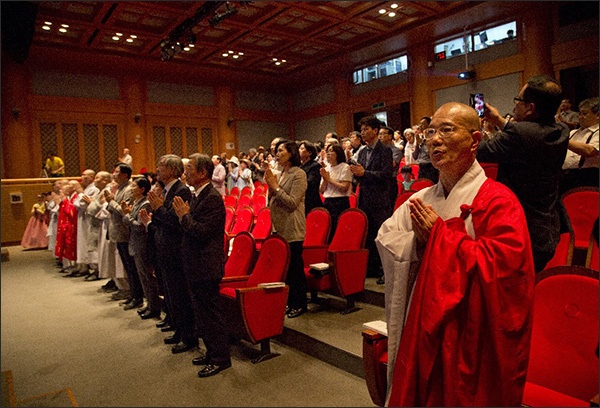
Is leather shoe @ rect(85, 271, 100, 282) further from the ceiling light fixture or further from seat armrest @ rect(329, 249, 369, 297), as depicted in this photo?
the ceiling light fixture

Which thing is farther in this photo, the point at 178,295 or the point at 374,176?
the point at 374,176

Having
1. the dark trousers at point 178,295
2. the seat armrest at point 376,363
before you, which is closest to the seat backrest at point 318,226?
the dark trousers at point 178,295

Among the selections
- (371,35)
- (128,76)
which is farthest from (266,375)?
(128,76)

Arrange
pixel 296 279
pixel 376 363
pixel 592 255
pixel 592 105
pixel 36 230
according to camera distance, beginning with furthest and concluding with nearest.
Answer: pixel 36 230, pixel 296 279, pixel 592 105, pixel 592 255, pixel 376 363

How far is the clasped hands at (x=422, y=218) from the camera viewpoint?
55.4 inches

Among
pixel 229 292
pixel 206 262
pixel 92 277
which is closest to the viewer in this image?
pixel 206 262

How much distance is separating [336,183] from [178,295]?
1720 mm

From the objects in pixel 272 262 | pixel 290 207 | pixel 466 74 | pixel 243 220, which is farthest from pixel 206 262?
pixel 466 74

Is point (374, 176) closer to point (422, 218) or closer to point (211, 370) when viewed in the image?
point (211, 370)

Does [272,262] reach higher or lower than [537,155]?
lower

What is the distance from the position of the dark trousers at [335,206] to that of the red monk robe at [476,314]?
2.75m

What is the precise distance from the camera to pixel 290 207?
11.0 ft

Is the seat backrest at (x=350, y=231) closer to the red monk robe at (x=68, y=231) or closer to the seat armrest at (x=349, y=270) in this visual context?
the seat armrest at (x=349, y=270)

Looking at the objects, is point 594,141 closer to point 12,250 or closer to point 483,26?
point 483,26
